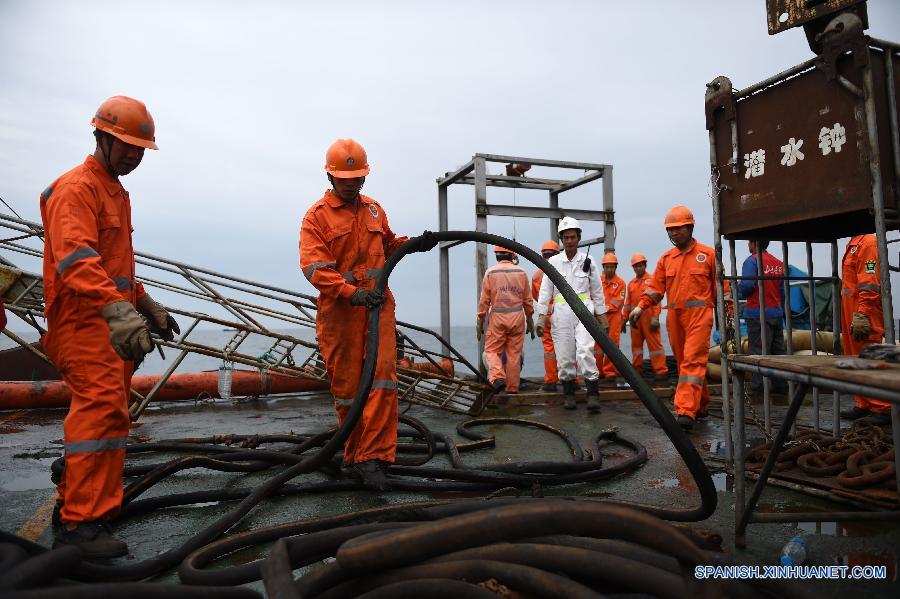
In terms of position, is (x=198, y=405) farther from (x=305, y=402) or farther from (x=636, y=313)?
(x=636, y=313)

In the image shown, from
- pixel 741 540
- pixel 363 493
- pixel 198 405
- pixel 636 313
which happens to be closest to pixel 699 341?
pixel 636 313

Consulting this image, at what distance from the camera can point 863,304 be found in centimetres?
529

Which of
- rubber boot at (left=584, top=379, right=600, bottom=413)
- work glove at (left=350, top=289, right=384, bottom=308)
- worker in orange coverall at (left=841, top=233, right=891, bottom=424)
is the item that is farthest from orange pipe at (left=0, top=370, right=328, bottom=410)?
worker in orange coverall at (left=841, top=233, right=891, bottom=424)

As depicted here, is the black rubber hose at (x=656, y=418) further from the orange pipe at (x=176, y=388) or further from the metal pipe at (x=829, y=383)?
the orange pipe at (x=176, y=388)

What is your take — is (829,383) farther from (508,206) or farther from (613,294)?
(613,294)

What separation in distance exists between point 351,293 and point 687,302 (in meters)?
3.43

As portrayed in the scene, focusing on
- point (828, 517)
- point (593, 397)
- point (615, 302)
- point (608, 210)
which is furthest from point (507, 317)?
point (828, 517)

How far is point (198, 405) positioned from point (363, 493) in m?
4.97

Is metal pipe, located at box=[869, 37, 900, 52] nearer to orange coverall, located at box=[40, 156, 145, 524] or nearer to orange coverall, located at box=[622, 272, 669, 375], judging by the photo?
orange coverall, located at box=[40, 156, 145, 524]

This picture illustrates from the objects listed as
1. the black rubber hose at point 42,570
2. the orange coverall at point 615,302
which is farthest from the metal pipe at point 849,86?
the orange coverall at point 615,302

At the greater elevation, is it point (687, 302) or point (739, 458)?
point (687, 302)

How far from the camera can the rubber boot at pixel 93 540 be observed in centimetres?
250

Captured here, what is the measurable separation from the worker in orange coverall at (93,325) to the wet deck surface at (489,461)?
27 centimetres

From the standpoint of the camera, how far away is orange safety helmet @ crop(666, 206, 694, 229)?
560cm
